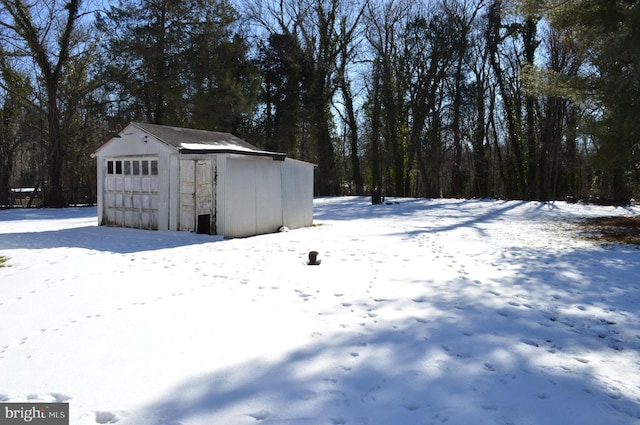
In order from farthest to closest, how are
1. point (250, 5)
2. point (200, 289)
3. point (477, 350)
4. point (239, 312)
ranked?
point (250, 5) < point (200, 289) < point (239, 312) < point (477, 350)

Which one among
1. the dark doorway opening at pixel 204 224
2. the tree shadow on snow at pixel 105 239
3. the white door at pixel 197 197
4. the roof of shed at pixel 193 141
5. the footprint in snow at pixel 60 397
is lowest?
the footprint in snow at pixel 60 397

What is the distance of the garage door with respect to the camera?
436 inches

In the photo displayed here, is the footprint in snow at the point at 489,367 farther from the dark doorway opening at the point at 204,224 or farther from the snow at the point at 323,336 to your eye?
the dark doorway opening at the point at 204,224

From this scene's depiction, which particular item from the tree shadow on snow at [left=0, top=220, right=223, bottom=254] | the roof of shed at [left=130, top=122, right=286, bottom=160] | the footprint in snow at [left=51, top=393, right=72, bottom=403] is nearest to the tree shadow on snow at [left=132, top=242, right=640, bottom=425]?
the footprint in snow at [left=51, top=393, right=72, bottom=403]

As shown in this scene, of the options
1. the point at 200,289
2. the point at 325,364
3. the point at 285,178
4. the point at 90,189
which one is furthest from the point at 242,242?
the point at 90,189

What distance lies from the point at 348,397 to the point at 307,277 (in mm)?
3277

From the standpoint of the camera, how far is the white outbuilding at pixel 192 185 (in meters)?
10.2

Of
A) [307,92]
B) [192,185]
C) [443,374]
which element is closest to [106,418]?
[443,374]

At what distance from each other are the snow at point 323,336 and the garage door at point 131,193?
130 inches

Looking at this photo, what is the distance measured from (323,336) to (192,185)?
25.3 feet

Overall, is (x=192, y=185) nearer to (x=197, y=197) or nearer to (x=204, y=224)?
(x=197, y=197)

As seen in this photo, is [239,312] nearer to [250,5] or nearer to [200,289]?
[200,289]

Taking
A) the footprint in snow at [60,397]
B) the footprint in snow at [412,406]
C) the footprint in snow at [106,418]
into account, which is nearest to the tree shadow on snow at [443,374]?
the footprint in snow at [412,406]

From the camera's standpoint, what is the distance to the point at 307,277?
5980 millimetres
